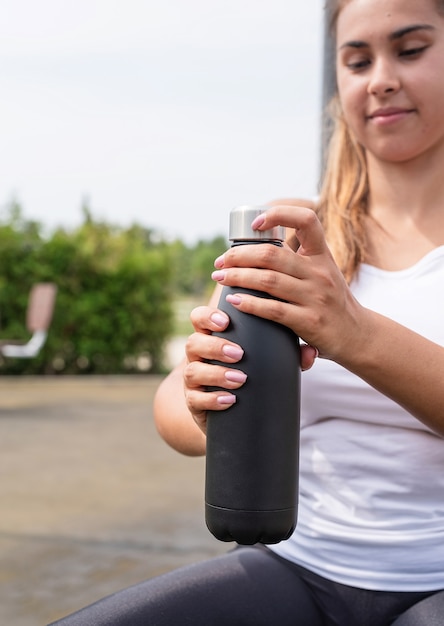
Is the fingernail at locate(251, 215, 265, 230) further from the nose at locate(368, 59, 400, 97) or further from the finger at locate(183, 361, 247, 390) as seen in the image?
the nose at locate(368, 59, 400, 97)

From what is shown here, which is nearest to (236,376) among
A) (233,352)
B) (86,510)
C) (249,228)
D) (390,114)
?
(233,352)

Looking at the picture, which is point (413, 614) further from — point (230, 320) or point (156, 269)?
point (156, 269)

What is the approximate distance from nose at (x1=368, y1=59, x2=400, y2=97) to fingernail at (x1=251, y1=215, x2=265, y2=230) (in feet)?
1.28

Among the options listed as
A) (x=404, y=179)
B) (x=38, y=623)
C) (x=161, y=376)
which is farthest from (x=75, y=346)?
(x=404, y=179)

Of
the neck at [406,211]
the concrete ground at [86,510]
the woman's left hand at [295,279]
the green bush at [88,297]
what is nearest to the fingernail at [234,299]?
the woman's left hand at [295,279]

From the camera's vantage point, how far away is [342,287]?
0.82 m

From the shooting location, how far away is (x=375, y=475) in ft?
3.60

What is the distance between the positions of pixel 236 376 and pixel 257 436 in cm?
6

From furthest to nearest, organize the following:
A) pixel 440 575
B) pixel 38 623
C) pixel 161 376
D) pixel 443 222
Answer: pixel 161 376, pixel 38 623, pixel 443 222, pixel 440 575

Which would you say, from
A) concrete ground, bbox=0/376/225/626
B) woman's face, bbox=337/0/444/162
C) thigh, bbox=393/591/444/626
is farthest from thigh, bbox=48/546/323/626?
concrete ground, bbox=0/376/225/626

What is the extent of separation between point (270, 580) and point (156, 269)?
1006cm

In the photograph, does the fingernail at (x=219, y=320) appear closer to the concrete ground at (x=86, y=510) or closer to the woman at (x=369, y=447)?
the woman at (x=369, y=447)

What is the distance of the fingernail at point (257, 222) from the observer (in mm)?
787

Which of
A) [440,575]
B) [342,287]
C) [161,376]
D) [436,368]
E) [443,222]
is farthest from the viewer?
[161,376]
